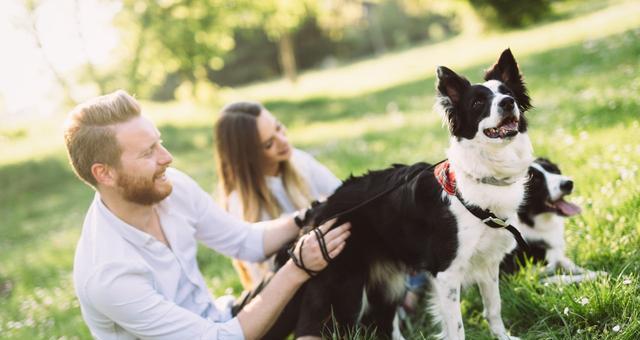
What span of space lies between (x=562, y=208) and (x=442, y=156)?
10.1 ft

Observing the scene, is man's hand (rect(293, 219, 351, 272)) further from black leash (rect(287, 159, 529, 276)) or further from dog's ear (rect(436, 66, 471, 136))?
dog's ear (rect(436, 66, 471, 136))

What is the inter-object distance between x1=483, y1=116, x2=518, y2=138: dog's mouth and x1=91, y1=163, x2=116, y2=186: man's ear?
6.65ft

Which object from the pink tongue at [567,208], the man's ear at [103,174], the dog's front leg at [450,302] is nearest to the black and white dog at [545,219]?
the pink tongue at [567,208]

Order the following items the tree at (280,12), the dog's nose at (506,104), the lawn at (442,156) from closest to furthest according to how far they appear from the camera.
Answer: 1. the dog's nose at (506,104)
2. the lawn at (442,156)
3. the tree at (280,12)

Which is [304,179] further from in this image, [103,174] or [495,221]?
[495,221]

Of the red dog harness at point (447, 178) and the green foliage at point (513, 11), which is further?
the green foliage at point (513, 11)

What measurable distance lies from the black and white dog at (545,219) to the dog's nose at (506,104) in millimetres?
1158

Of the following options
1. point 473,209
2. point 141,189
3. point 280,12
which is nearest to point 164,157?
point 141,189

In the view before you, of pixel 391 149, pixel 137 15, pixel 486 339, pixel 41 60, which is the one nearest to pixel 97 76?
pixel 41 60

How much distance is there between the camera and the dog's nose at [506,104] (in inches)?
97.7

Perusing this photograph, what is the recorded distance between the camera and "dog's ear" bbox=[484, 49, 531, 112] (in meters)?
2.68

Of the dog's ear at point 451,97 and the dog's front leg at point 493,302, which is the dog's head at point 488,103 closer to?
the dog's ear at point 451,97

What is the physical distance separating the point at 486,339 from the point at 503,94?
4.67 ft

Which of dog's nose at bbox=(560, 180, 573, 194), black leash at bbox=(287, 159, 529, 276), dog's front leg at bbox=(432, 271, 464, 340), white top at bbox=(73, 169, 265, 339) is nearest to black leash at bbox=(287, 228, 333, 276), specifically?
black leash at bbox=(287, 159, 529, 276)
